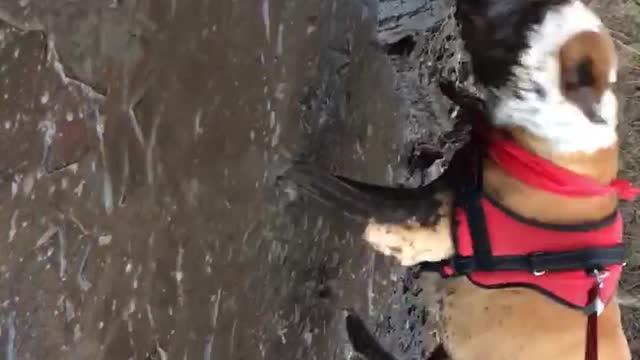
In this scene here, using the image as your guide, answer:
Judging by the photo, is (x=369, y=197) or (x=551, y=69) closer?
(x=551, y=69)

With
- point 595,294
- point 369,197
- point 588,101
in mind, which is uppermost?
point 588,101

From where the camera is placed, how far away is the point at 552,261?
1.39 m

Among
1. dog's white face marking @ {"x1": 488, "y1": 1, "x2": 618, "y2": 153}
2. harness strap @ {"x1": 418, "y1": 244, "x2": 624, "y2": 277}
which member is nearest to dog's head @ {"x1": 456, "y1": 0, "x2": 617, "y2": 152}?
dog's white face marking @ {"x1": 488, "y1": 1, "x2": 618, "y2": 153}

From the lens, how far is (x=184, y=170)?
137 centimetres

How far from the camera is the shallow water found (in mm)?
1137

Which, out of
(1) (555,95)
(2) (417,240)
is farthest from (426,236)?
(1) (555,95)

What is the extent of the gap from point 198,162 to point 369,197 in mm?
272

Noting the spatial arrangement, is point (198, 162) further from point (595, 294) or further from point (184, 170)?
point (595, 294)

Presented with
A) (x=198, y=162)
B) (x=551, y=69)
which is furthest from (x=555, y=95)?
(x=198, y=162)

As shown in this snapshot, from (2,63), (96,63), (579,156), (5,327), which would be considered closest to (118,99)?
(96,63)

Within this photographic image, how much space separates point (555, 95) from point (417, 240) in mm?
291

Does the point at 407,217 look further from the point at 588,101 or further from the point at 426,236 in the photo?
the point at 588,101

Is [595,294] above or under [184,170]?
under

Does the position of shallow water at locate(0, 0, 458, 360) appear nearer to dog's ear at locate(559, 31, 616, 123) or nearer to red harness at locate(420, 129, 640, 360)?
red harness at locate(420, 129, 640, 360)
